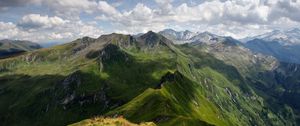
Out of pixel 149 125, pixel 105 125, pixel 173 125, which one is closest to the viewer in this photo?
pixel 105 125

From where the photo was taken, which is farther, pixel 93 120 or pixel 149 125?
pixel 149 125

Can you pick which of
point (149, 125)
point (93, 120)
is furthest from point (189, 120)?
point (93, 120)

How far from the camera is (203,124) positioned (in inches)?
7771

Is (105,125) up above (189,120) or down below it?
above

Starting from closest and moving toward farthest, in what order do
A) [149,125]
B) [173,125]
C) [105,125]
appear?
[105,125] < [149,125] < [173,125]

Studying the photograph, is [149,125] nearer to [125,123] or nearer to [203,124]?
[125,123]

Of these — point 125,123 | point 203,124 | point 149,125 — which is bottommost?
point 203,124

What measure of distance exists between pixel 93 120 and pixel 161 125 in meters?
152

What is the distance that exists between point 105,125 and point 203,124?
159 m

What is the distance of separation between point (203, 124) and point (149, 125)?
476ft

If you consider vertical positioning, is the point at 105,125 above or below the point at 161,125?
above

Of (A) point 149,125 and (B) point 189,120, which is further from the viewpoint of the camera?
(B) point 189,120

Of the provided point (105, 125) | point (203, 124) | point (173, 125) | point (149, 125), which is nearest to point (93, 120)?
point (105, 125)

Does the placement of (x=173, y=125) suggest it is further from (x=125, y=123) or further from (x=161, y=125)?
(x=125, y=123)
